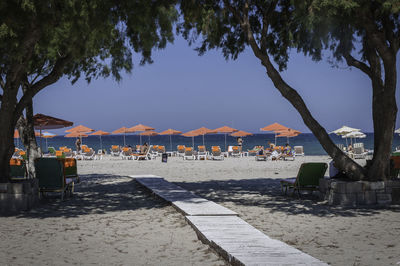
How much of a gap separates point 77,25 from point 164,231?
3703 millimetres

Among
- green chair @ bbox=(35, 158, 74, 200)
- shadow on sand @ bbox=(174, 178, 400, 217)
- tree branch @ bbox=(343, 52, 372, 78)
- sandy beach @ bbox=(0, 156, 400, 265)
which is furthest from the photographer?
green chair @ bbox=(35, 158, 74, 200)

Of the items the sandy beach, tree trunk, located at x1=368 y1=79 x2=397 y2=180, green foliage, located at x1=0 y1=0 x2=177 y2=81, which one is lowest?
the sandy beach

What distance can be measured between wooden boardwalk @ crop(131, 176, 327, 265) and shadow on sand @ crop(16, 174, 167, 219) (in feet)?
3.48

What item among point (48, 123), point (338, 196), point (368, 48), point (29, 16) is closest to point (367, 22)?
point (368, 48)

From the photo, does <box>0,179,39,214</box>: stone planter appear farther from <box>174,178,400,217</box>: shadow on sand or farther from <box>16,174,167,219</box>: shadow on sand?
<box>174,178,400,217</box>: shadow on sand

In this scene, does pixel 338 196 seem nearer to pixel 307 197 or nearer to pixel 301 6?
pixel 307 197

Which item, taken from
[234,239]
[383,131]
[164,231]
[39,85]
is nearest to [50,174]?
[39,85]

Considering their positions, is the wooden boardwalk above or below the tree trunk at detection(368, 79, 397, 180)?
below

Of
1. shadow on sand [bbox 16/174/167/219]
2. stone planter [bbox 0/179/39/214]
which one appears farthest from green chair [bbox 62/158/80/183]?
stone planter [bbox 0/179/39/214]

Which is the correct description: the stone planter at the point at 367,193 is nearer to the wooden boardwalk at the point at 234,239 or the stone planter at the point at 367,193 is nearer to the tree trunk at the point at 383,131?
the tree trunk at the point at 383,131

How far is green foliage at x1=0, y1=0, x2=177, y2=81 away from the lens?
6855 mm

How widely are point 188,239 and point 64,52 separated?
5704 millimetres

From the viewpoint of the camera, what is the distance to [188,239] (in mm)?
5465

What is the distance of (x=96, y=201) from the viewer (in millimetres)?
9062
